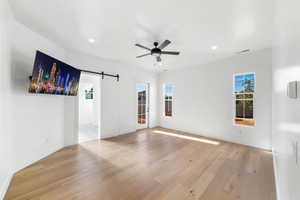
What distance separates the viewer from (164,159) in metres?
2.89

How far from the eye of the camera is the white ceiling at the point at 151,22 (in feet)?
6.35

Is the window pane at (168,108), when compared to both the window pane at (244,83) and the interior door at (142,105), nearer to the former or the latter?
the interior door at (142,105)

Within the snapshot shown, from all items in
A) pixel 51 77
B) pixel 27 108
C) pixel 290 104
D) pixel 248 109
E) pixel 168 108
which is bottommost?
pixel 168 108

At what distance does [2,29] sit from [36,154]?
94.9 inches

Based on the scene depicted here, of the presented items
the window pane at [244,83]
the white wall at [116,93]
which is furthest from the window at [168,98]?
the window pane at [244,83]

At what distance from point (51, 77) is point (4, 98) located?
2.41ft

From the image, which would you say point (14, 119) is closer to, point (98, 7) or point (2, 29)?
point (2, 29)

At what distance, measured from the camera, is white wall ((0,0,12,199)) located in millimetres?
1794

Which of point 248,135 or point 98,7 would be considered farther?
point 248,135

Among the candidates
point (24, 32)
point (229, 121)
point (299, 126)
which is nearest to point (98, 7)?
point (24, 32)

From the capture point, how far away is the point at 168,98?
618 centimetres

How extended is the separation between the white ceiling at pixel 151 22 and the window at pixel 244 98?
933 mm

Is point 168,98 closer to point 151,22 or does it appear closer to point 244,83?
point 244,83

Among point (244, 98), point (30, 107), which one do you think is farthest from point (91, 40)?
point (244, 98)
